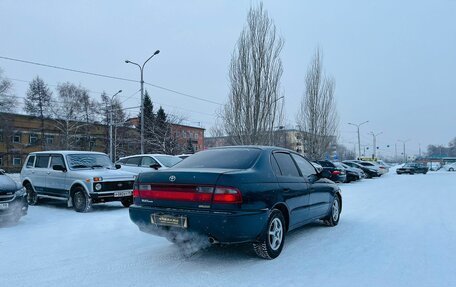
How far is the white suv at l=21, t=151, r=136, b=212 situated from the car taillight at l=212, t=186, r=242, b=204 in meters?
6.01

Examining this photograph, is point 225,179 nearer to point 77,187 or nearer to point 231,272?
point 231,272

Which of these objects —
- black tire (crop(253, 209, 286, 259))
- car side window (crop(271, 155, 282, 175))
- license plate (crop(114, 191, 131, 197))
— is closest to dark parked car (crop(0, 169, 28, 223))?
license plate (crop(114, 191, 131, 197))

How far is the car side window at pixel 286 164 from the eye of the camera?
5.93 metres

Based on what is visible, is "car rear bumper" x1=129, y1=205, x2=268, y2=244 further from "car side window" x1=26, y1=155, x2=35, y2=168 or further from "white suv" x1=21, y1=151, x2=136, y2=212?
"car side window" x1=26, y1=155, x2=35, y2=168

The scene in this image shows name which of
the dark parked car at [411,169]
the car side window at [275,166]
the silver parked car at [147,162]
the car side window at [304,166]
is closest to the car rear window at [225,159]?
the car side window at [275,166]

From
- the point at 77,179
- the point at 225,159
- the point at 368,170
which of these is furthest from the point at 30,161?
the point at 368,170

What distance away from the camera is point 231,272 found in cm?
468

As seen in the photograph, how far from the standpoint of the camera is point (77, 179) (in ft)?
33.2

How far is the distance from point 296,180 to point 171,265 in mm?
2342

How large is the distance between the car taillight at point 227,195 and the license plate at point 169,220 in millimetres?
482

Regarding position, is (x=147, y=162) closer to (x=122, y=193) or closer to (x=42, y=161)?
(x=42, y=161)

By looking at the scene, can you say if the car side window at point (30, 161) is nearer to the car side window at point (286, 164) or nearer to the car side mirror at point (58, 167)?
the car side mirror at point (58, 167)

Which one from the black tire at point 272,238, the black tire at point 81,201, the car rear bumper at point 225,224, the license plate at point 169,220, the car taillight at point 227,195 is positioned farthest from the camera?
the black tire at point 81,201

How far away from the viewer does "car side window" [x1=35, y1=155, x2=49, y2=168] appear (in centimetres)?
1128
